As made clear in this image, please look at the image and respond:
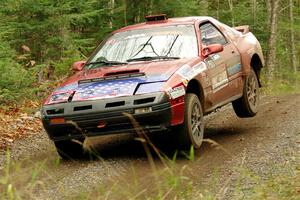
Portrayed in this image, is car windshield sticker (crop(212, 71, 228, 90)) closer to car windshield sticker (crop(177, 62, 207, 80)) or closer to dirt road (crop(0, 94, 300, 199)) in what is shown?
car windshield sticker (crop(177, 62, 207, 80))

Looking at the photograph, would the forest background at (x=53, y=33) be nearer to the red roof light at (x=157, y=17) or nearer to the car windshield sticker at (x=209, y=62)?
the red roof light at (x=157, y=17)

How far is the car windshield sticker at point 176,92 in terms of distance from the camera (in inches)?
276

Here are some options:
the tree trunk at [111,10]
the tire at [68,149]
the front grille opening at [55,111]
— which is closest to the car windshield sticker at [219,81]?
the tire at [68,149]

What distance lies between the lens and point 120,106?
22.7 ft

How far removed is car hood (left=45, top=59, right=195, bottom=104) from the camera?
7082mm

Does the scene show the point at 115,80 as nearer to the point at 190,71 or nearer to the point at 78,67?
the point at 190,71

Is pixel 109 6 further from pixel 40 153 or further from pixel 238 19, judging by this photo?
pixel 40 153

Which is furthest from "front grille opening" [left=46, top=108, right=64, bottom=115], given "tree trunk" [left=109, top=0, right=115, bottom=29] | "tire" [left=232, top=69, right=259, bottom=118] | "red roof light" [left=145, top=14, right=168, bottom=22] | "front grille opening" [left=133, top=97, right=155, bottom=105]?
"tree trunk" [left=109, top=0, right=115, bottom=29]

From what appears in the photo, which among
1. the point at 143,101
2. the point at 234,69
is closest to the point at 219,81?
the point at 234,69

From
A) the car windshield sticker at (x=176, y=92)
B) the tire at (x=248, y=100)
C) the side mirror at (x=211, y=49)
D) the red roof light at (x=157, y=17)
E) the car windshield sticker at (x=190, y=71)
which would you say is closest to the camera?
the car windshield sticker at (x=176, y=92)

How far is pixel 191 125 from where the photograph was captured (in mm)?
7312

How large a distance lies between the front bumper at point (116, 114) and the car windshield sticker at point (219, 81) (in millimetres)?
1554

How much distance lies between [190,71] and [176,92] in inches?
23.0

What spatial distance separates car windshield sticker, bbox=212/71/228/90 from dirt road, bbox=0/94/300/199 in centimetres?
84
